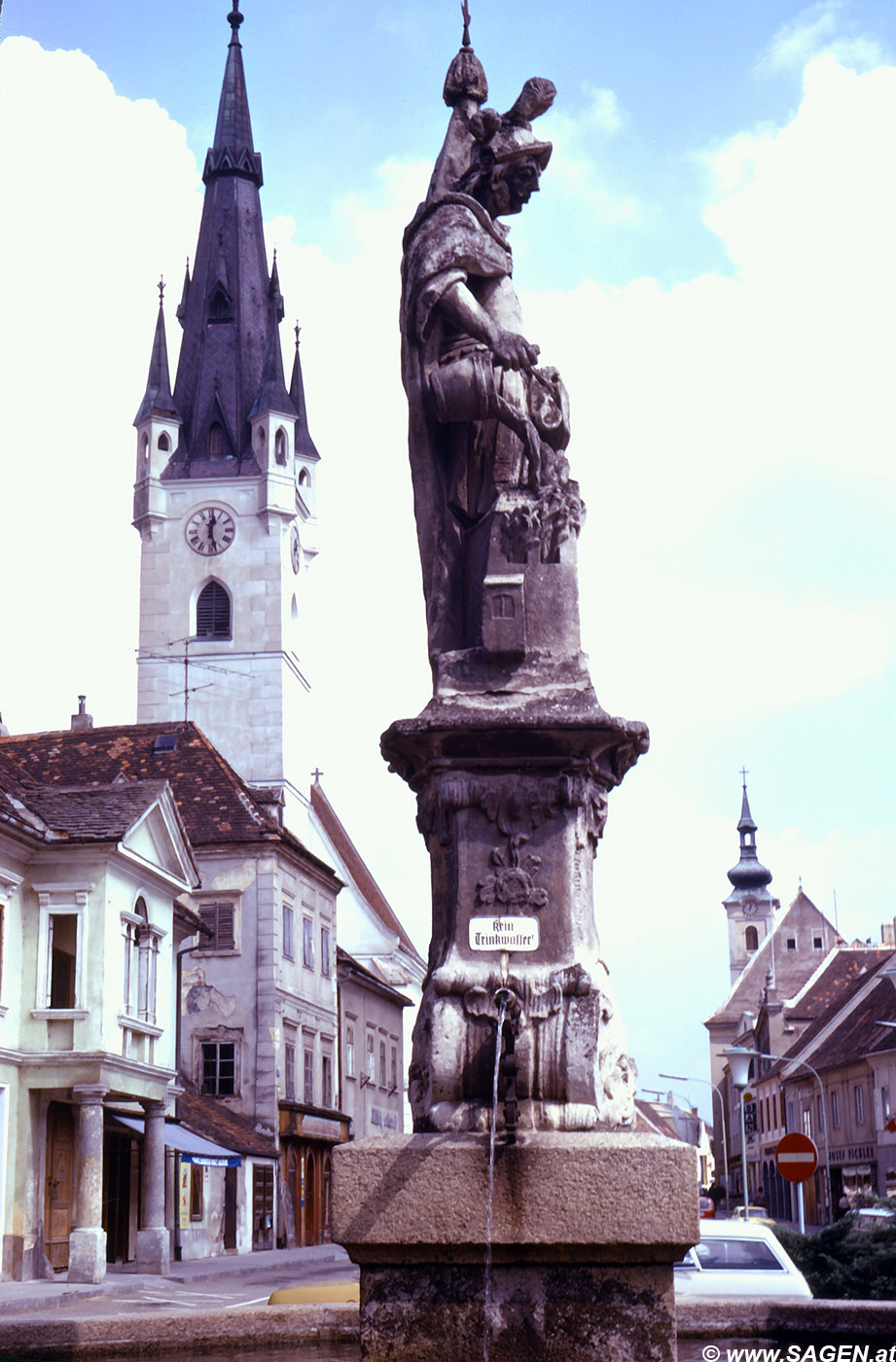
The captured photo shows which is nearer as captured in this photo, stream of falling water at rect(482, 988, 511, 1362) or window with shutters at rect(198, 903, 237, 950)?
stream of falling water at rect(482, 988, 511, 1362)

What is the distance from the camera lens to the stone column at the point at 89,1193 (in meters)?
26.6

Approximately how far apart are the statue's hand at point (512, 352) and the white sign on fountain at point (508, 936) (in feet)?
7.54

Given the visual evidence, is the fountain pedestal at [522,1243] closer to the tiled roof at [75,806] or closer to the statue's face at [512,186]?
the statue's face at [512,186]

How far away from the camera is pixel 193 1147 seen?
33750 mm

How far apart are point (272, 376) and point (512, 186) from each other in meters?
74.0

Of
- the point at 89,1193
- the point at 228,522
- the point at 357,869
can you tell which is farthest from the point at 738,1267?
the point at 228,522

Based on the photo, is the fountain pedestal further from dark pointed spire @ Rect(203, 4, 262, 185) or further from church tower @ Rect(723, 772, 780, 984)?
church tower @ Rect(723, 772, 780, 984)

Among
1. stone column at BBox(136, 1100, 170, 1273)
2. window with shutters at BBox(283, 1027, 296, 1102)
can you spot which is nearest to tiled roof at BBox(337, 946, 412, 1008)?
window with shutters at BBox(283, 1027, 296, 1102)

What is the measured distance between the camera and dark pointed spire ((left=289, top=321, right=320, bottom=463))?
82.1 metres

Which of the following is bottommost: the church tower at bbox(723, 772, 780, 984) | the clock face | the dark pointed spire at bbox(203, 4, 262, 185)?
the church tower at bbox(723, 772, 780, 984)

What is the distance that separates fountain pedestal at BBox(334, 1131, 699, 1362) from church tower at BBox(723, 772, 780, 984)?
501 feet

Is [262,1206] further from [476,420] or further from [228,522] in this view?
[228,522]

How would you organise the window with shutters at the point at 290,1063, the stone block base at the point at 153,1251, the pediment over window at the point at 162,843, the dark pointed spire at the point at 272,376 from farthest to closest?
the dark pointed spire at the point at 272,376 < the window with shutters at the point at 290,1063 < the pediment over window at the point at 162,843 < the stone block base at the point at 153,1251

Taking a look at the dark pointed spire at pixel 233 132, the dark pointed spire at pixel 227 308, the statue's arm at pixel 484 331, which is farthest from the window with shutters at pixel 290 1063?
the dark pointed spire at pixel 233 132
